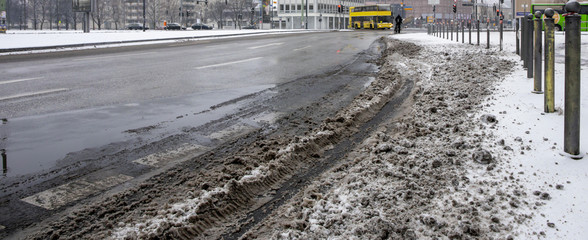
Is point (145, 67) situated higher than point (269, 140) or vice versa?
point (145, 67)

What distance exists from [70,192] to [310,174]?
173cm

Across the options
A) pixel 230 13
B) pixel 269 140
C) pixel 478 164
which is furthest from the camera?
pixel 230 13

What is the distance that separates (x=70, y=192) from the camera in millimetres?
3287

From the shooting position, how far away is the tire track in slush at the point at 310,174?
9.23ft

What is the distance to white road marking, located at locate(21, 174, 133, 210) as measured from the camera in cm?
310

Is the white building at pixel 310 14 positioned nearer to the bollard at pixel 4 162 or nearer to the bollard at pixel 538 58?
the bollard at pixel 538 58

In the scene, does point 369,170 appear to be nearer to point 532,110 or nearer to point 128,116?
point 532,110

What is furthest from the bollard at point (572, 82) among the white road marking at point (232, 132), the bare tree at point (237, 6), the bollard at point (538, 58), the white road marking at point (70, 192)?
the bare tree at point (237, 6)

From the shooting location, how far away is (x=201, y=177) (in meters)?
3.54

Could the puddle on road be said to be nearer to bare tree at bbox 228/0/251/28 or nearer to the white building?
the white building

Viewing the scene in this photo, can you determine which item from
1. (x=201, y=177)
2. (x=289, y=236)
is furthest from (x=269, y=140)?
(x=289, y=236)

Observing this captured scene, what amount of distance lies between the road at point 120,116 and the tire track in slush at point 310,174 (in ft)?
2.39

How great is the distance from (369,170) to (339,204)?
68cm

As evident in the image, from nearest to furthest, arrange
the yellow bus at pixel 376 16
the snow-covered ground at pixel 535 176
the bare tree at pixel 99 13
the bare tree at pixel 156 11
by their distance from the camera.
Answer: the snow-covered ground at pixel 535 176, the yellow bus at pixel 376 16, the bare tree at pixel 99 13, the bare tree at pixel 156 11
